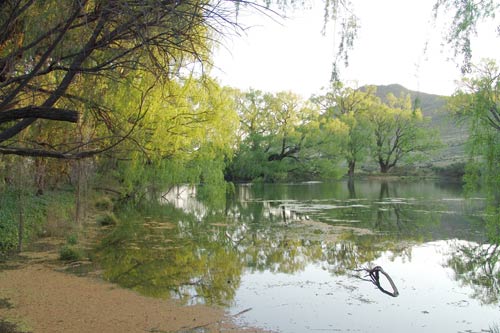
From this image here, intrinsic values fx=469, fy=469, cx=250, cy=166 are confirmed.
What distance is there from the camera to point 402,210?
16000 mm

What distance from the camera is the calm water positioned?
5672 millimetres

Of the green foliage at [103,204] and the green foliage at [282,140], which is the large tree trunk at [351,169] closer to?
the green foliage at [282,140]

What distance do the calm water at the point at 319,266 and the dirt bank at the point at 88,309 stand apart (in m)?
0.35

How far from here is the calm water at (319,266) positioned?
567 cm

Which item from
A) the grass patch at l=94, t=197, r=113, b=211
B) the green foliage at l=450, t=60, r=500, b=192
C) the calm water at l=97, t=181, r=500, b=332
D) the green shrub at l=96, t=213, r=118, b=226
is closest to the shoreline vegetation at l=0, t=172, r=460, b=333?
the calm water at l=97, t=181, r=500, b=332

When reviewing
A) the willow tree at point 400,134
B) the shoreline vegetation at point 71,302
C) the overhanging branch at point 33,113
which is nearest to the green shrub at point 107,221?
the shoreline vegetation at point 71,302

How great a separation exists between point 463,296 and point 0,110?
6.07 metres

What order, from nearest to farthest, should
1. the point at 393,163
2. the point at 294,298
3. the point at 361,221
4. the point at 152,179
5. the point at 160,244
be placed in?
the point at 294,298 < the point at 160,244 < the point at 361,221 < the point at 152,179 < the point at 393,163

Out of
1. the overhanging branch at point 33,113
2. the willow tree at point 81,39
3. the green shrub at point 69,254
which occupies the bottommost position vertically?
the green shrub at point 69,254

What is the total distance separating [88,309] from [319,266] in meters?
4.03

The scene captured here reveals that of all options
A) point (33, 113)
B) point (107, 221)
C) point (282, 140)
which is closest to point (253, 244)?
point (107, 221)

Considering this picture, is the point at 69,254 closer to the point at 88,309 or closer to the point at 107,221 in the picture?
the point at 88,309

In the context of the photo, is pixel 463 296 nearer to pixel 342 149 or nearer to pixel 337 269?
pixel 337 269

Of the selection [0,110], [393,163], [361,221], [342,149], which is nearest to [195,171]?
[361,221]
